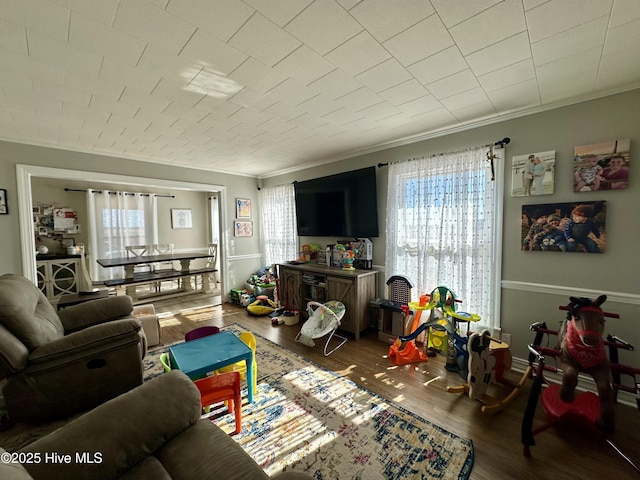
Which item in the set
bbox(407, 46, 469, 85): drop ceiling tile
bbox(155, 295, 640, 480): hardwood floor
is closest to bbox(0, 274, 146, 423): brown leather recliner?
bbox(155, 295, 640, 480): hardwood floor

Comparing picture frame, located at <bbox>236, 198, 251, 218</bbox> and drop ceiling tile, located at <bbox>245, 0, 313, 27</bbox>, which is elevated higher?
drop ceiling tile, located at <bbox>245, 0, 313, 27</bbox>

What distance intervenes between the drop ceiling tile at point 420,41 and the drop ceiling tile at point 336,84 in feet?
1.24

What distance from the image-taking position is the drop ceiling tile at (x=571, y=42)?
4.60 ft

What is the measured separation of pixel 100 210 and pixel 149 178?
2449 mm

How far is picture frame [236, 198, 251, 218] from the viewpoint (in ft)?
16.7

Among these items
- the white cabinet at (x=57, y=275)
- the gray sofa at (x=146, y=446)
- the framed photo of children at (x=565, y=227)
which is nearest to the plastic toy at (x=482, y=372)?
the framed photo of children at (x=565, y=227)

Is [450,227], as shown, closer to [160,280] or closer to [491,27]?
[491,27]

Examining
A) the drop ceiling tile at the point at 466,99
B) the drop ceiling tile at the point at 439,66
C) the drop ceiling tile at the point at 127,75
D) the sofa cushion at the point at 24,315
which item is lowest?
the sofa cushion at the point at 24,315

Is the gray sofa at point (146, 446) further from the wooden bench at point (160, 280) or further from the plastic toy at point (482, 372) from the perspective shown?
the wooden bench at point (160, 280)

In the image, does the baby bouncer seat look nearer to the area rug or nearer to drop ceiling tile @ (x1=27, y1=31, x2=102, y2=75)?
the area rug

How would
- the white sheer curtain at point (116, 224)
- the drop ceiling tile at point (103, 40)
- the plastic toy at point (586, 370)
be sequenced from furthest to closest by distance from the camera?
the white sheer curtain at point (116, 224) → the plastic toy at point (586, 370) → the drop ceiling tile at point (103, 40)

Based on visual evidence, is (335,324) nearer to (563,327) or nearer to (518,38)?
(563,327)

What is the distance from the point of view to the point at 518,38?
1.49 m

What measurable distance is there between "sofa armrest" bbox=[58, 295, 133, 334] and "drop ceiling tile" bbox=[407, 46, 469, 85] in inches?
128
